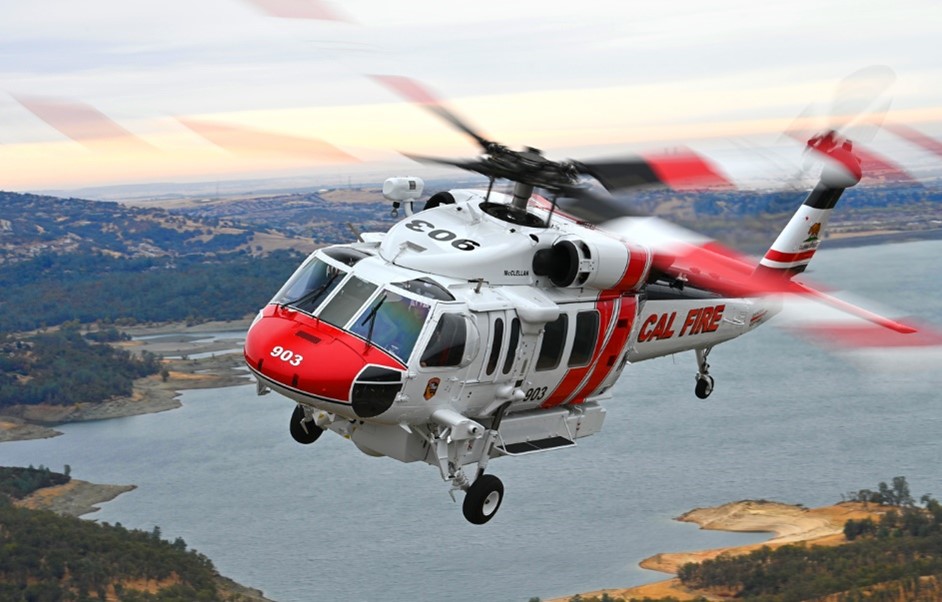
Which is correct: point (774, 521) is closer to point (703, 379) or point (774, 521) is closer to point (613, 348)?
point (703, 379)

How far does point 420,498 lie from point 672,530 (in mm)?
15561

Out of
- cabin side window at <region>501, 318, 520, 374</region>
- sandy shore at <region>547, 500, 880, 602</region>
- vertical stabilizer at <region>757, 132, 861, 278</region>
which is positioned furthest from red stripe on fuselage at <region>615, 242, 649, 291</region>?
sandy shore at <region>547, 500, 880, 602</region>

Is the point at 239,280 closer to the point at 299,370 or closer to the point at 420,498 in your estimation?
the point at 420,498

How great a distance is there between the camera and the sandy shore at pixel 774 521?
7119cm

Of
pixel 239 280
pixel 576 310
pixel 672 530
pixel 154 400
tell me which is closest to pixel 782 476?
pixel 672 530

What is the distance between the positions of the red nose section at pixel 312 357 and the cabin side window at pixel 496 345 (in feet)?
3.55

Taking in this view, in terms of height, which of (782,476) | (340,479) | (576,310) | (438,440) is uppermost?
(576,310)

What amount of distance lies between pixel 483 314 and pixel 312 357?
1.77 m

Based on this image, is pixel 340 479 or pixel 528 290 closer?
pixel 528 290

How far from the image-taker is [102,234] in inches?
7574

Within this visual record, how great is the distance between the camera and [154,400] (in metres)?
113

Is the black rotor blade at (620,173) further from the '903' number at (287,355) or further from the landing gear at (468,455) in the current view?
the '903' number at (287,355)

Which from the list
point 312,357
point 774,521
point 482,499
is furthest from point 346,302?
point 774,521

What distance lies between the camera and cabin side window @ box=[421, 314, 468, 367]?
11766 millimetres
